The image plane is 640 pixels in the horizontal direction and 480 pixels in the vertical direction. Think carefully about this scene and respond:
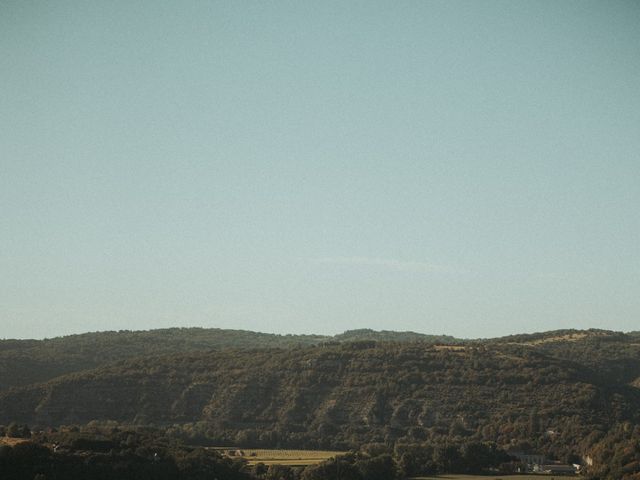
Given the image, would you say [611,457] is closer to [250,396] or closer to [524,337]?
[250,396]

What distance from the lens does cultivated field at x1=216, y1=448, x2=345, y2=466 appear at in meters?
83.7

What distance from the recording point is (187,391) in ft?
399

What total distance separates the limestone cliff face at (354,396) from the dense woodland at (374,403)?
0.19 metres

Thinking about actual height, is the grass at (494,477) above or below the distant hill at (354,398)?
below

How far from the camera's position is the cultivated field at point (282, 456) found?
83744mm

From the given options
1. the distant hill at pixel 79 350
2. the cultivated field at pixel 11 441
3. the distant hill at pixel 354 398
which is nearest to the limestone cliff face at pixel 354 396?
the distant hill at pixel 354 398

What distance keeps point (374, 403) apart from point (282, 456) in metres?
24.1

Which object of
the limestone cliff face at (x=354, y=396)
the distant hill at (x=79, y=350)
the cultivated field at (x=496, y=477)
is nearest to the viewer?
the cultivated field at (x=496, y=477)

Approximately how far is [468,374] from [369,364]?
43.1ft

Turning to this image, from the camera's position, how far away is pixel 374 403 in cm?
11288

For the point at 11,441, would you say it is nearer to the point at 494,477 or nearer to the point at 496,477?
the point at 494,477

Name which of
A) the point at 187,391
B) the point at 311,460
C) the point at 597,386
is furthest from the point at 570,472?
the point at 187,391

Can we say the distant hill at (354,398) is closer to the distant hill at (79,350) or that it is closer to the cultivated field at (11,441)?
the distant hill at (79,350)

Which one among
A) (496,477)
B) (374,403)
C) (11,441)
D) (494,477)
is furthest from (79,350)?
(496,477)
